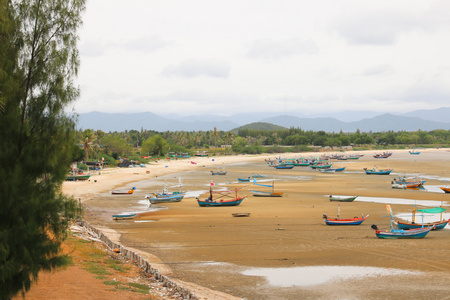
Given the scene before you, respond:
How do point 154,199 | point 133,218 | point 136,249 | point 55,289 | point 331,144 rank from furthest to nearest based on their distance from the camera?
point 331,144
point 154,199
point 133,218
point 136,249
point 55,289

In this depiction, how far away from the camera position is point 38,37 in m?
9.68

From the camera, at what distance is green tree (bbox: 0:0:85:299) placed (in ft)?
28.8

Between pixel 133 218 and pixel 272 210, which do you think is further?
pixel 272 210

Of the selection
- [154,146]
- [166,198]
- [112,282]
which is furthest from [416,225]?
[154,146]

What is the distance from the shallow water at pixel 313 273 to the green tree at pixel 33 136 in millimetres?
8950

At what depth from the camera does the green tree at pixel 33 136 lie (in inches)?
345

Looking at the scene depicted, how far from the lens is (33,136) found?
371 inches

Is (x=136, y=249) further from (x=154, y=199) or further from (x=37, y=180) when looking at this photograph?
(x=154, y=199)

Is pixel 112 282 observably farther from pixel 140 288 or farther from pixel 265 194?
pixel 265 194

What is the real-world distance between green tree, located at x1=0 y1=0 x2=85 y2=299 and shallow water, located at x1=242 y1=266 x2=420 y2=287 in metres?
8.95

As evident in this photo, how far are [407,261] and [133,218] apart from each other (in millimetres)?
18506

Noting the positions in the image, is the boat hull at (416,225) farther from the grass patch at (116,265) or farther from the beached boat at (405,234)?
the grass patch at (116,265)

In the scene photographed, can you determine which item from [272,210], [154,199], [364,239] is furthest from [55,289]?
[154,199]

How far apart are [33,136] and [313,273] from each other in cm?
1218
